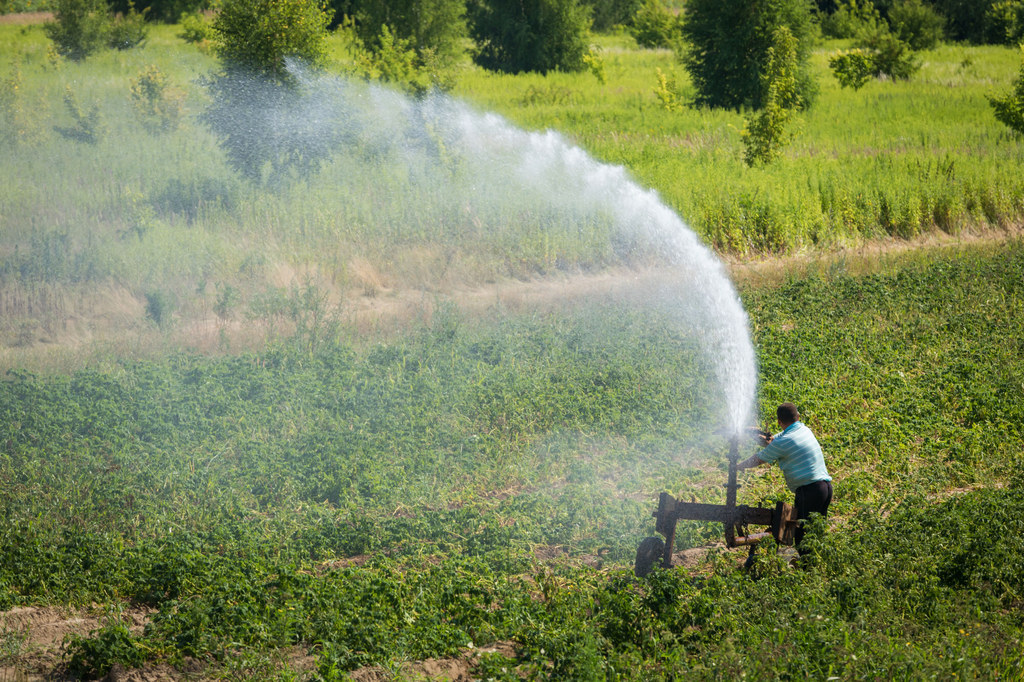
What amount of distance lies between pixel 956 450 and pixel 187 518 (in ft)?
26.6

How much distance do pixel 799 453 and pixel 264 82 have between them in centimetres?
1625

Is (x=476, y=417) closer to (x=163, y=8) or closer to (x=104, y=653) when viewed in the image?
(x=104, y=653)

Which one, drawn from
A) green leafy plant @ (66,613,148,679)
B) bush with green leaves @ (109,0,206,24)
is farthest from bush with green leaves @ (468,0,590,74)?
green leafy plant @ (66,613,148,679)

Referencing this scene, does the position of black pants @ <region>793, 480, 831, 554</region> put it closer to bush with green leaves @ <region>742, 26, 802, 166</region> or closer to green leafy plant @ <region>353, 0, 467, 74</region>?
bush with green leaves @ <region>742, 26, 802, 166</region>

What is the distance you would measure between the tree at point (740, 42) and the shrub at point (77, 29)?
72.9 ft

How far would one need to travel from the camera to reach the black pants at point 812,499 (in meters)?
8.27

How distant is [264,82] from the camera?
21.0 meters

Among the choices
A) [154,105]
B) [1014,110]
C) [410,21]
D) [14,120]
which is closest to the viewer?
[14,120]

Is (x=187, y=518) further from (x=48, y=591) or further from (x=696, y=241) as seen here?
(x=696, y=241)

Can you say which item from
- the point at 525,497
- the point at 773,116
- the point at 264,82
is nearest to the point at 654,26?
the point at 773,116

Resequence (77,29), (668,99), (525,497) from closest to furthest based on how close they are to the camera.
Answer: (525,497) < (668,99) < (77,29)

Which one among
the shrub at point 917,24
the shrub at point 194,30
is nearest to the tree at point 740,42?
the shrub at point 194,30

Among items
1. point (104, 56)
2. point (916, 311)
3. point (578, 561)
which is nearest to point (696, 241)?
point (916, 311)

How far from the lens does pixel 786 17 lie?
36.2 metres
